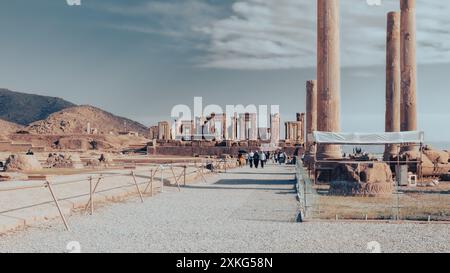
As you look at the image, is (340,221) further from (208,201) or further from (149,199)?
(149,199)

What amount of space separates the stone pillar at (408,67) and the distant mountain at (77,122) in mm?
88915

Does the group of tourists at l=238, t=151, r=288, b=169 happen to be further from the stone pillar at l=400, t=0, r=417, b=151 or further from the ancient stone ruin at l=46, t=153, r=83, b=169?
the stone pillar at l=400, t=0, r=417, b=151

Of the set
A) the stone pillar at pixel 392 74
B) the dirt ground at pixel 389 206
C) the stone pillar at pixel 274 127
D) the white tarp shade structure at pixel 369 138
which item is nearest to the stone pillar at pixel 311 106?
the stone pillar at pixel 392 74

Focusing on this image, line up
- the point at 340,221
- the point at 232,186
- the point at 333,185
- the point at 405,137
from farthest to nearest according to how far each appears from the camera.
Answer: the point at 405,137 → the point at 232,186 → the point at 333,185 → the point at 340,221

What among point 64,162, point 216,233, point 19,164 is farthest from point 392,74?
point 216,233

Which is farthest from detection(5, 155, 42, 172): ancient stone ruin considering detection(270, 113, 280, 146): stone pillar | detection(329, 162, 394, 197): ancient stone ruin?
detection(270, 113, 280, 146): stone pillar

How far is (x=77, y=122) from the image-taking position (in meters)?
145

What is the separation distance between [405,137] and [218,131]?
2077 inches

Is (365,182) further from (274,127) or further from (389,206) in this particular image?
(274,127)

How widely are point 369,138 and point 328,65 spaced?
432cm

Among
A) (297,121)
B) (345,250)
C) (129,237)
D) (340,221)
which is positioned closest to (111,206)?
(129,237)

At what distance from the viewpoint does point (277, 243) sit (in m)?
9.28

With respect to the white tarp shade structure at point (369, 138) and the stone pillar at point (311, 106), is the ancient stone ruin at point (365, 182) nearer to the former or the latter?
the white tarp shade structure at point (369, 138)

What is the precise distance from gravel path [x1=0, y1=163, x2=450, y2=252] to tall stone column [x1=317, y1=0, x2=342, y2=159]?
7.78 metres
